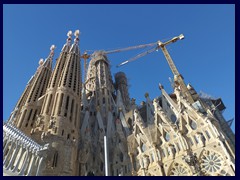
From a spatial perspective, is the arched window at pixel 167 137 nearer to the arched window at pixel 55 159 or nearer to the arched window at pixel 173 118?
the arched window at pixel 173 118

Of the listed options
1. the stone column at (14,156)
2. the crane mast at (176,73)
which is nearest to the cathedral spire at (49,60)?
the crane mast at (176,73)

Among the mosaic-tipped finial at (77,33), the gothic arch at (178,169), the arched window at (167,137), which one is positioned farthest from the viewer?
the mosaic-tipped finial at (77,33)

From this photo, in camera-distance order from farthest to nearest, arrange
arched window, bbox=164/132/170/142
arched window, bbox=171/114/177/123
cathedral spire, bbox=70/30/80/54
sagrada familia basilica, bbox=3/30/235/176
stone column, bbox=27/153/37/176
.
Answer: cathedral spire, bbox=70/30/80/54 → arched window, bbox=171/114/177/123 → arched window, bbox=164/132/170/142 → sagrada familia basilica, bbox=3/30/235/176 → stone column, bbox=27/153/37/176

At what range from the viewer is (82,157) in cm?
2095


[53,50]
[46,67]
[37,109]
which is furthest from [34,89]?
[53,50]

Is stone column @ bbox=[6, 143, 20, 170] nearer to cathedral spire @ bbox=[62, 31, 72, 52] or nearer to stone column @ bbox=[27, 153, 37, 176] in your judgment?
stone column @ bbox=[27, 153, 37, 176]

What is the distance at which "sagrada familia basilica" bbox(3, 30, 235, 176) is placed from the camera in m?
16.5

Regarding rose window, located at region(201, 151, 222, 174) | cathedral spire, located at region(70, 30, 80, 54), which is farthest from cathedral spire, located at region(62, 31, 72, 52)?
rose window, located at region(201, 151, 222, 174)

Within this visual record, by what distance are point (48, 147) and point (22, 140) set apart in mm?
2337

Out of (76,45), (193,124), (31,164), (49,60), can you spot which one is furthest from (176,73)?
(31,164)

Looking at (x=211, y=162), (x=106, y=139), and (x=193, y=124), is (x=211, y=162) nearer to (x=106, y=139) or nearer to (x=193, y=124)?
(x=193, y=124)

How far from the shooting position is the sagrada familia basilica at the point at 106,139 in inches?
650

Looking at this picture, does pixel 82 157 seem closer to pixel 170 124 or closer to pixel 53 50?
pixel 170 124

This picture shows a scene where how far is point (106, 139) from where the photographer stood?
64.6 feet
